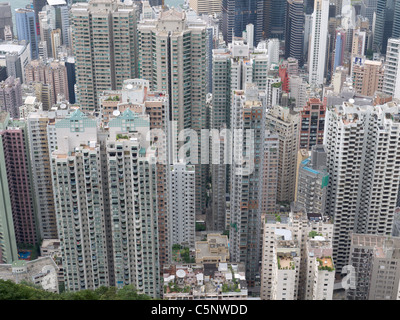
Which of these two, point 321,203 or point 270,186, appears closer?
point 321,203

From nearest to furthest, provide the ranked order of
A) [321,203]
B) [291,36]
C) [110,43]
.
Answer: [321,203] → [110,43] → [291,36]

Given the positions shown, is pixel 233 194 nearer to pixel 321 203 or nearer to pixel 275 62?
pixel 321 203

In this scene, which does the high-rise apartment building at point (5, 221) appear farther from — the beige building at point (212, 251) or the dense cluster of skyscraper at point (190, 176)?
the beige building at point (212, 251)

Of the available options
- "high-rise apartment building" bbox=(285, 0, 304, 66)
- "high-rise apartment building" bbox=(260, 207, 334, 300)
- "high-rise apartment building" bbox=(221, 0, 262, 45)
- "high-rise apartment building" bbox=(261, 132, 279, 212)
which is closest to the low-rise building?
"high-rise apartment building" bbox=(260, 207, 334, 300)

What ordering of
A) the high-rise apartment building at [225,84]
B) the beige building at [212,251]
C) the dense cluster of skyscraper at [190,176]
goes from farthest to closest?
1. the high-rise apartment building at [225,84]
2. the beige building at [212,251]
3. the dense cluster of skyscraper at [190,176]

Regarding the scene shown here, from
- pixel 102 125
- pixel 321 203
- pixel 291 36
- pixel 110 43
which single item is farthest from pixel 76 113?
pixel 291 36

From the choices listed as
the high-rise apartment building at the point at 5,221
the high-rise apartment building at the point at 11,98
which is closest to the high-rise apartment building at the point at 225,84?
the high-rise apartment building at the point at 5,221

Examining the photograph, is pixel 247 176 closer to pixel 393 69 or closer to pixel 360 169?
pixel 360 169
